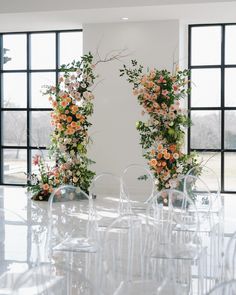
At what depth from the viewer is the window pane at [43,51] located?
10650 mm

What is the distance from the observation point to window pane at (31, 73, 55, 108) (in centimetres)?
1071

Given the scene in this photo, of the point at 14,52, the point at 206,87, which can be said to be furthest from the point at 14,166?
the point at 206,87

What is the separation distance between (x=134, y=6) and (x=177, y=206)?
466cm

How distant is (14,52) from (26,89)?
78 centimetres

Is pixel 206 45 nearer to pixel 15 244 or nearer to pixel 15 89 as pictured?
pixel 15 89

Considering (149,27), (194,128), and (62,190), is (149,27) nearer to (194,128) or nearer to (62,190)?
(194,128)

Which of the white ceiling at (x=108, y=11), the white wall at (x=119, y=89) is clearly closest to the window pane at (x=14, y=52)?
the white ceiling at (x=108, y=11)

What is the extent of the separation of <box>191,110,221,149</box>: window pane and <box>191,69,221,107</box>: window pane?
183 millimetres

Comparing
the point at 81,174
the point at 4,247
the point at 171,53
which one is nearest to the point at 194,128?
the point at 171,53

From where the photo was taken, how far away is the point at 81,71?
27.8 feet

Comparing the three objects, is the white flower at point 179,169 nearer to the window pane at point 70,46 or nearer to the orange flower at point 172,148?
the orange flower at point 172,148

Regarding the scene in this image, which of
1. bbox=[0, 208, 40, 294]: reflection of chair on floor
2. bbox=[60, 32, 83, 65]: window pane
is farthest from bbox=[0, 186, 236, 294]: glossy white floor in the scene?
bbox=[60, 32, 83, 65]: window pane

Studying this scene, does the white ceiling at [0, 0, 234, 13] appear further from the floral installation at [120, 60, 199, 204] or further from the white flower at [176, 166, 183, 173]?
the white flower at [176, 166, 183, 173]

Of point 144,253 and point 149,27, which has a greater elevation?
point 149,27
